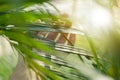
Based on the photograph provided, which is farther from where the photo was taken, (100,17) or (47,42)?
(47,42)

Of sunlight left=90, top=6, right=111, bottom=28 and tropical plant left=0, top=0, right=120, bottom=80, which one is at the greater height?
sunlight left=90, top=6, right=111, bottom=28

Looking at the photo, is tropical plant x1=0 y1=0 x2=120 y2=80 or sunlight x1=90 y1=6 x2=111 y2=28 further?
tropical plant x1=0 y1=0 x2=120 y2=80

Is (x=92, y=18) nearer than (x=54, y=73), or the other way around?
(x=92, y=18)

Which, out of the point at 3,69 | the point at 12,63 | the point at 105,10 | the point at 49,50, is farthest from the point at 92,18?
the point at 3,69

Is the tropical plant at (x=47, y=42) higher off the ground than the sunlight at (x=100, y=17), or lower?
lower

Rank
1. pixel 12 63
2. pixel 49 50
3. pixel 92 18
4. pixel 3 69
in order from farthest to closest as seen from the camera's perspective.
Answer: pixel 3 69, pixel 12 63, pixel 49 50, pixel 92 18

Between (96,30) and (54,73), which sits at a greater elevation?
(96,30)

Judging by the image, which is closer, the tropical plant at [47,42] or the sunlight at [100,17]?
the sunlight at [100,17]

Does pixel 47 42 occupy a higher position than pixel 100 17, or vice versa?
pixel 100 17

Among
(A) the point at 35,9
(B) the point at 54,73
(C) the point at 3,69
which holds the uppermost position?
(A) the point at 35,9

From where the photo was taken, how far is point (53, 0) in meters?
0.16

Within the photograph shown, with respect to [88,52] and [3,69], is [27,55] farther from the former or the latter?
[3,69]

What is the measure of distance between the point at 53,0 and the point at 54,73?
26 centimetres

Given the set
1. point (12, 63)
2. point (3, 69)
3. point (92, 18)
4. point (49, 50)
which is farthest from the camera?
point (3, 69)
